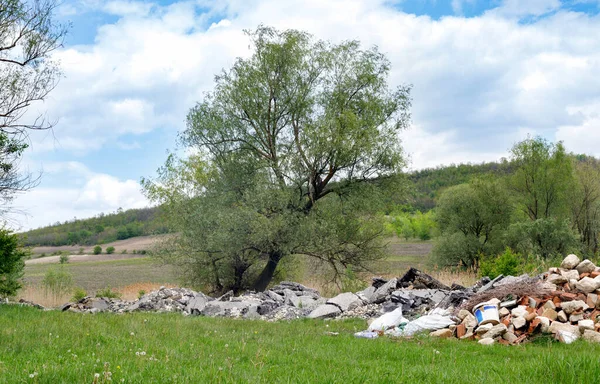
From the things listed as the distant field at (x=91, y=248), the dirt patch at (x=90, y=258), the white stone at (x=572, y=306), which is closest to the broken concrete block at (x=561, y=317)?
the white stone at (x=572, y=306)

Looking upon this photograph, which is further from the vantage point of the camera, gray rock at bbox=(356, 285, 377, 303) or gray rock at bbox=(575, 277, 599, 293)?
gray rock at bbox=(356, 285, 377, 303)

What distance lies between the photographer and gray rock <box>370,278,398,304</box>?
15.6 meters

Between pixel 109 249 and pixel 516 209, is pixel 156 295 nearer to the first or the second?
pixel 516 209

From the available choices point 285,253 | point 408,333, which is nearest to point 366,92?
point 285,253

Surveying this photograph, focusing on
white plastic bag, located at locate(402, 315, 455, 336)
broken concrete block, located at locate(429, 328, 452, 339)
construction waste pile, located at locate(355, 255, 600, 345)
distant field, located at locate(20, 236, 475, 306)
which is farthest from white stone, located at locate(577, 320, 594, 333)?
distant field, located at locate(20, 236, 475, 306)

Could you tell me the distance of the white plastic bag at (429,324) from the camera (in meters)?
10.8

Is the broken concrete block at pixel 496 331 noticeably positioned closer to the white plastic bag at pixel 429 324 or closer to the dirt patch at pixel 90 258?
the white plastic bag at pixel 429 324

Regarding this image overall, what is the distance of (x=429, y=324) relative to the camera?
436 inches

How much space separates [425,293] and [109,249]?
69158 millimetres

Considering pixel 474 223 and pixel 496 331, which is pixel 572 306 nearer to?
pixel 496 331

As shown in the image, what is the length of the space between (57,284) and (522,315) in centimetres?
2361

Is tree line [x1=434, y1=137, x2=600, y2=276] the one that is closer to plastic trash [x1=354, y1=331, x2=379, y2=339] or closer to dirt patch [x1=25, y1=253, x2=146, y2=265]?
plastic trash [x1=354, y1=331, x2=379, y2=339]

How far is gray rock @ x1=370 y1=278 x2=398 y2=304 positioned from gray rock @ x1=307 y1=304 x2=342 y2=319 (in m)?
1.53

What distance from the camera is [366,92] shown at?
23.3 meters
